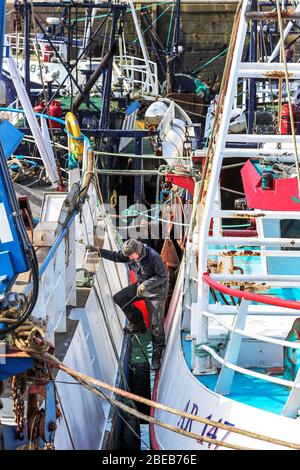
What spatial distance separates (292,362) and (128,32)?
25.4 m

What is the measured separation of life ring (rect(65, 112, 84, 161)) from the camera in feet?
35.4

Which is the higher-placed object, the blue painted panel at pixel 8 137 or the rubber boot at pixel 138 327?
the blue painted panel at pixel 8 137

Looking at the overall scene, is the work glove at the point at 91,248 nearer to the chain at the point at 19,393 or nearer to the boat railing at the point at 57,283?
the boat railing at the point at 57,283

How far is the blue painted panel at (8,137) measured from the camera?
5867 millimetres

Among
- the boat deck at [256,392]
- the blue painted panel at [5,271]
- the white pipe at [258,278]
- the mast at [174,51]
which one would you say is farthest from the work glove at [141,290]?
the mast at [174,51]

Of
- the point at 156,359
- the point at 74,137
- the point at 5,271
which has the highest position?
the point at 74,137

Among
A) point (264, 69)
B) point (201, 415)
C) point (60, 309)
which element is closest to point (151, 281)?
point (60, 309)

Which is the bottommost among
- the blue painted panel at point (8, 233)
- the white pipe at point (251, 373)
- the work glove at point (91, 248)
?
the white pipe at point (251, 373)

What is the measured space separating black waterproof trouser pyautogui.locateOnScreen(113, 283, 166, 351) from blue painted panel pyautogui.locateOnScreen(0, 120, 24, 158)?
3.54m

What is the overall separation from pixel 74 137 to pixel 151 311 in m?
2.85

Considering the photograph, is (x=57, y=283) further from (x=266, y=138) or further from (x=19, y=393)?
(x=266, y=138)

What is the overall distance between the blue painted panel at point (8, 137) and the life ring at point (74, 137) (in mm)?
4716

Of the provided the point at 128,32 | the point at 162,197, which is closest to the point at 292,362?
the point at 162,197

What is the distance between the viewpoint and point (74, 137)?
35.4ft
